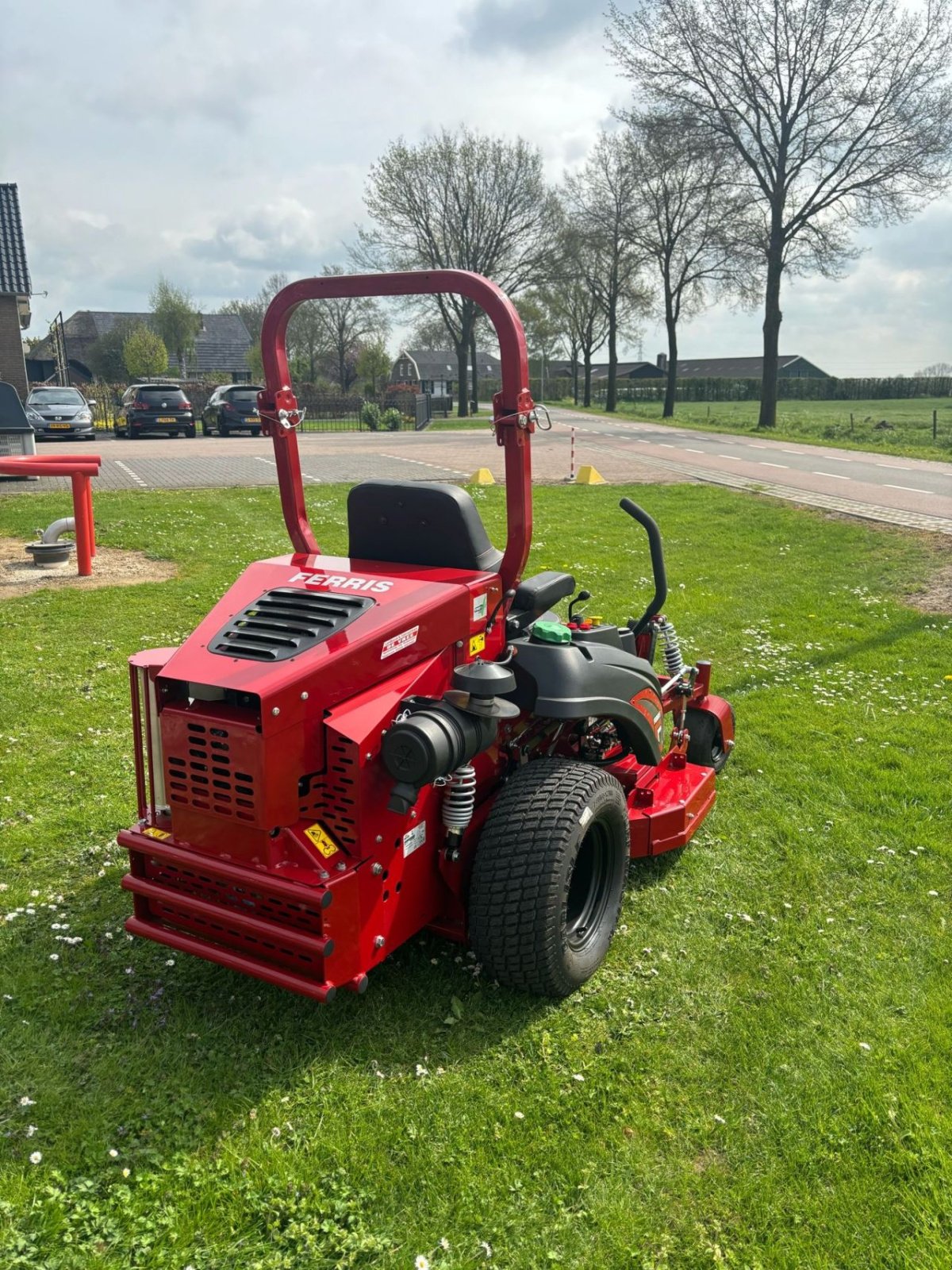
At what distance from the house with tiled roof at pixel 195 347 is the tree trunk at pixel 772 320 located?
33839 millimetres

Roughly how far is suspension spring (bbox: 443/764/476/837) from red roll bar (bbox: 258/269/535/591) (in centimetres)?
82

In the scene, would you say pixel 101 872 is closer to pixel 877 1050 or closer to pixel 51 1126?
pixel 51 1126

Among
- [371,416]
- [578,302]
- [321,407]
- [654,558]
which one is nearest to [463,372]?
[321,407]

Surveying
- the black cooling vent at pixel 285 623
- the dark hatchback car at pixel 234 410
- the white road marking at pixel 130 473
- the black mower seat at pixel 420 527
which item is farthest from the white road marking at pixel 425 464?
the black cooling vent at pixel 285 623

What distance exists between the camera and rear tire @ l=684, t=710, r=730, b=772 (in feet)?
16.8

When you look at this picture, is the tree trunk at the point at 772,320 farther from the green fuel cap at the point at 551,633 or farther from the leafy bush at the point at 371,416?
the green fuel cap at the point at 551,633

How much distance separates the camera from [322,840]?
2895 mm

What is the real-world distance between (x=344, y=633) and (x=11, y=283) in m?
34.4

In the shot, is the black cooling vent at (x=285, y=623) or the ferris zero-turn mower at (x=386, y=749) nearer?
the ferris zero-turn mower at (x=386, y=749)

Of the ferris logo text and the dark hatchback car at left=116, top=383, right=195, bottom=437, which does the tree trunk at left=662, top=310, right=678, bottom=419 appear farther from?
the ferris logo text

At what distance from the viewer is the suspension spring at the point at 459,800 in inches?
123

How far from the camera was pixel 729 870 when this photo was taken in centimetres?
427

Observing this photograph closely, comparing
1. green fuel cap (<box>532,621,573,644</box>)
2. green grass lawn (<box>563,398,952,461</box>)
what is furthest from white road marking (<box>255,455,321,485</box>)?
green grass lawn (<box>563,398,952,461</box>)

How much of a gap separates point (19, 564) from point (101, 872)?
668 centimetres
